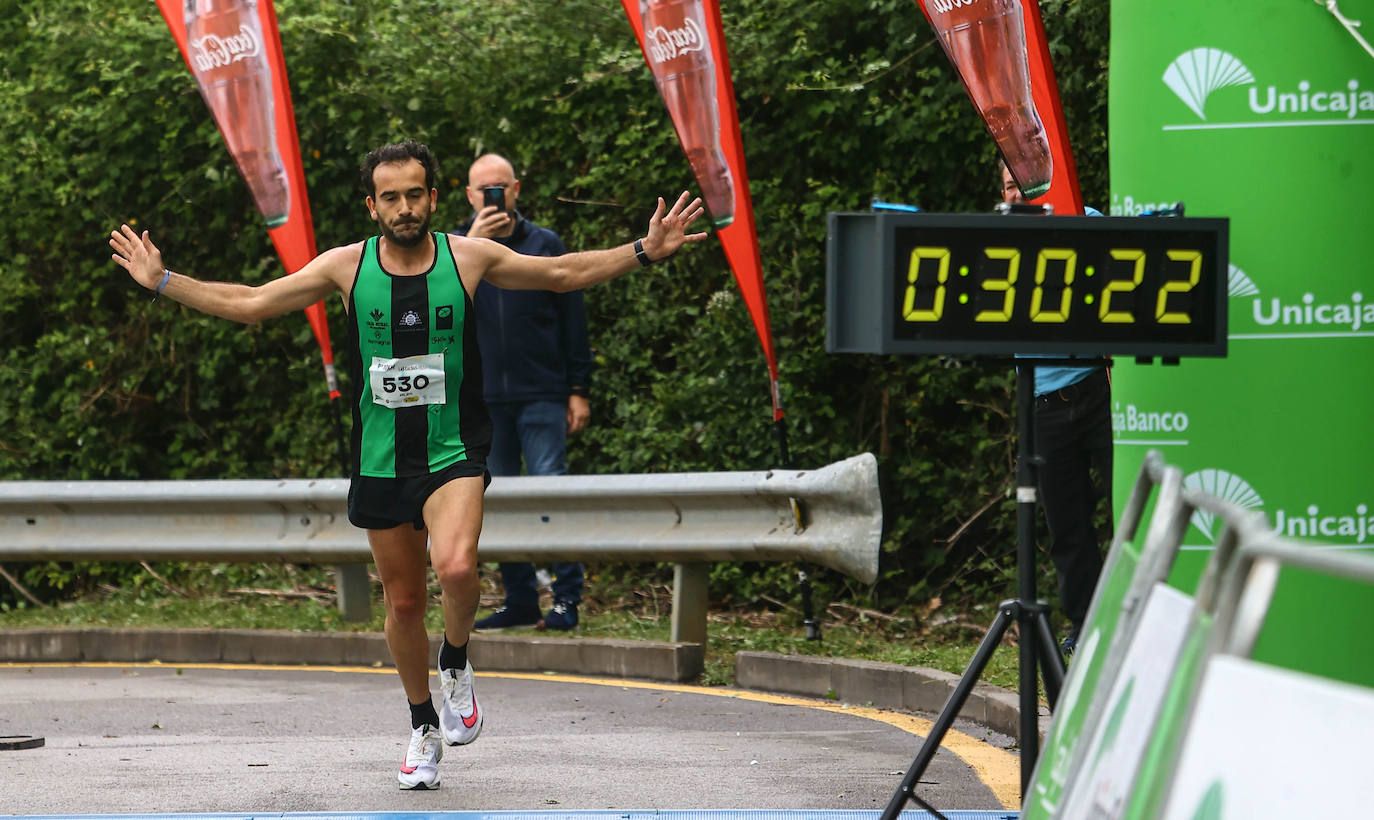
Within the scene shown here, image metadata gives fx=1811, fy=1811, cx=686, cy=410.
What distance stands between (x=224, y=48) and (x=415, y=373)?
4.60m

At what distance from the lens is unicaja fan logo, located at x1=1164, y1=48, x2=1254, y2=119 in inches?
182

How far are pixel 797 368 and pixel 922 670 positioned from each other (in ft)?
9.47

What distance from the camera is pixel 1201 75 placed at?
15.4ft

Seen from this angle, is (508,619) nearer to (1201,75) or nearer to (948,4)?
(948,4)

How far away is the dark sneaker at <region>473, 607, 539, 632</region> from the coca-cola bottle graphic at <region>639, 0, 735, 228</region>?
2.34 m

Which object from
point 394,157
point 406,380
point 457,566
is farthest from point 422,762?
point 394,157

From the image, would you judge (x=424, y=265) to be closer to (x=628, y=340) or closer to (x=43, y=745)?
(x=43, y=745)

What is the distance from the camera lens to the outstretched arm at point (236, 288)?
6.04 meters

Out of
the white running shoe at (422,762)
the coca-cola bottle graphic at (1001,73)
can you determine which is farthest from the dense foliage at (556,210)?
the white running shoe at (422,762)

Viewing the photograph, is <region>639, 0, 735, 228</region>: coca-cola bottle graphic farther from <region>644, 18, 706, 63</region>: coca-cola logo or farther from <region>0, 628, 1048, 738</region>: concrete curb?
<region>0, 628, 1048, 738</region>: concrete curb

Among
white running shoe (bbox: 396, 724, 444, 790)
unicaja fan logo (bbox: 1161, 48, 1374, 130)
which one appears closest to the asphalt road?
white running shoe (bbox: 396, 724, 444, 790)

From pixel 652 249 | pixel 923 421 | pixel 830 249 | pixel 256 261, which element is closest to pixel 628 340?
pixel 923 421

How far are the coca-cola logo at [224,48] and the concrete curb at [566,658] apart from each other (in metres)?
3.09

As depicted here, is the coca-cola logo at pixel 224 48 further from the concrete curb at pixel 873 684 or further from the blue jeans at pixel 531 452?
the concrete curb at pixel 873 684
